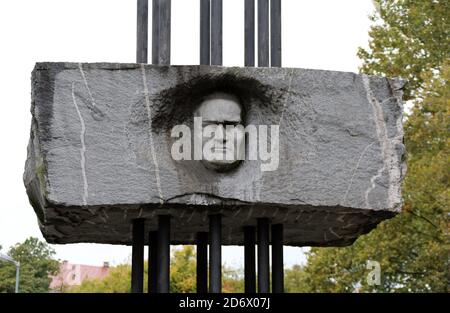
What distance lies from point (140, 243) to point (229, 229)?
0.72m

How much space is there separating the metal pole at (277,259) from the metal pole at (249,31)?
3.88 feet

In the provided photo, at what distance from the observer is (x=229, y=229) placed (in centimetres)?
625

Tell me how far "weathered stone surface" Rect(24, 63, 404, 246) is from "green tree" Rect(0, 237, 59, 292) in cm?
2353

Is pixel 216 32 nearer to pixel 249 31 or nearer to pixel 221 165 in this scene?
pixel 249 31

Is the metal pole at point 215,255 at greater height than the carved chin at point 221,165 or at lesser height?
lesser

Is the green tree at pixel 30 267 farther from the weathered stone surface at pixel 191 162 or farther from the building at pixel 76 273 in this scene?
the weathered stone surface at pixel 191 162

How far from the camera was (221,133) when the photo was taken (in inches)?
212

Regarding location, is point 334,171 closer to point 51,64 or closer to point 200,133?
point 200,133

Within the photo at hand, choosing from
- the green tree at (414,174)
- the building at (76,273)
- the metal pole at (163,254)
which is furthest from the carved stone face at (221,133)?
the building at (76,273)

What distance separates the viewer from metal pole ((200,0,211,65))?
5.81 m

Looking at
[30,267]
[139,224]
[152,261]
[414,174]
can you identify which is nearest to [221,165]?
[139,224]

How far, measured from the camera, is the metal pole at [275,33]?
5.87 m

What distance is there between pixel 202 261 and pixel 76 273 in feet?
106

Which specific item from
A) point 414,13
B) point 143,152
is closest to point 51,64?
point 143,152
